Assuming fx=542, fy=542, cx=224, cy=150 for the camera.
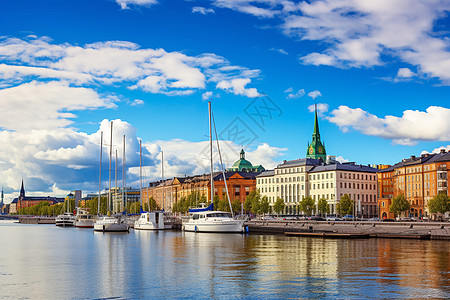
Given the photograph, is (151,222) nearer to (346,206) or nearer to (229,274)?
(346,206)

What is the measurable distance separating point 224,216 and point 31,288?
209 ft

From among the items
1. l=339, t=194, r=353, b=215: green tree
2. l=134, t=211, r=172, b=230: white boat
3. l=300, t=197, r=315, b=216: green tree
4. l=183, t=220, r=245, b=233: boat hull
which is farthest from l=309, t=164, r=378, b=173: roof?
l=183, t=220, r=245, b=233: boat hull

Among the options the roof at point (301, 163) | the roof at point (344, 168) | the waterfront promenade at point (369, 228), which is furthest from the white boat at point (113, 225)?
the roof at point (301, 163)

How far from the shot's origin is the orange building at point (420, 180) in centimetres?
13838

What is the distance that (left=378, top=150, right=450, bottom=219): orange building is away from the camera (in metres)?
138

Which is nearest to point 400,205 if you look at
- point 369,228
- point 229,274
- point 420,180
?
point 420,180

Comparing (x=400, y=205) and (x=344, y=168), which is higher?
(x=344, y=168)

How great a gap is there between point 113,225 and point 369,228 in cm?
4795

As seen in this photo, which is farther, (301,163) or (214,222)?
(301,163)

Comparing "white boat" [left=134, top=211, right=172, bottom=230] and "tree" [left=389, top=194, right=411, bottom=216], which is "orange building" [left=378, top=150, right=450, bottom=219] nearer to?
"tree" [left=389, top=194, right=411, bottom=216]

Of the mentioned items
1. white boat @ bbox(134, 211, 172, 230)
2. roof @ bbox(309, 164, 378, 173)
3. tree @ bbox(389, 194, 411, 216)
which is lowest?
white boat @ bbox(134, 211, 172, 230)

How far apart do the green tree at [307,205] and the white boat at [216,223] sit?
74.0 meters

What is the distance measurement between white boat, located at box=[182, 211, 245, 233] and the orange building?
2747 inches

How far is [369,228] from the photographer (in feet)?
280
